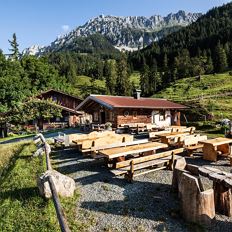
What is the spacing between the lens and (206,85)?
68938 millimetres

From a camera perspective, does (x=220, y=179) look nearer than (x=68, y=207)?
Yes

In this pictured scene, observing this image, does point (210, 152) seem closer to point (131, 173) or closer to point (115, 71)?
point (131, 173)

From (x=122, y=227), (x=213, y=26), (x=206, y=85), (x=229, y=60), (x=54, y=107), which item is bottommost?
(x=122, y=227)

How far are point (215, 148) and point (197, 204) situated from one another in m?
6.53

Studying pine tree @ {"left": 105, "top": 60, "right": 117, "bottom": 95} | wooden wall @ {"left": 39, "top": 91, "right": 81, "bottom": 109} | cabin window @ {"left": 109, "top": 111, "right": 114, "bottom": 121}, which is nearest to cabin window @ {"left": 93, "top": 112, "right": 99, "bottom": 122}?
cabin window @ {"left": 109, "top": 111, "right": 114, "bottom": 121}

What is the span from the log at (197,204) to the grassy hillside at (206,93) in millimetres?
34932

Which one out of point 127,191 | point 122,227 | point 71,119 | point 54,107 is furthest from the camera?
point 71,119

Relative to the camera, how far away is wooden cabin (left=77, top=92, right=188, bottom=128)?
28.2 metres

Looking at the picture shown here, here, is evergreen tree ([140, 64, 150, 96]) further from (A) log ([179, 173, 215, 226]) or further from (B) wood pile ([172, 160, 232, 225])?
(A) log ([179, 173, 215, 226])

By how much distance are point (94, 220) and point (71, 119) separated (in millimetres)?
36982

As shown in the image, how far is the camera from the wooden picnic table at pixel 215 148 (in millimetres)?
13141

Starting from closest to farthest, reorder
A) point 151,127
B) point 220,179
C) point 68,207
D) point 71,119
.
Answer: point 220,179, point 68,207, point 151,127, point 71,119

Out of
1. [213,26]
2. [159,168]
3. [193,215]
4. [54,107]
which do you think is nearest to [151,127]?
[54,107]

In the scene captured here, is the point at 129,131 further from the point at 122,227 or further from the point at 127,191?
the point at 122,227
